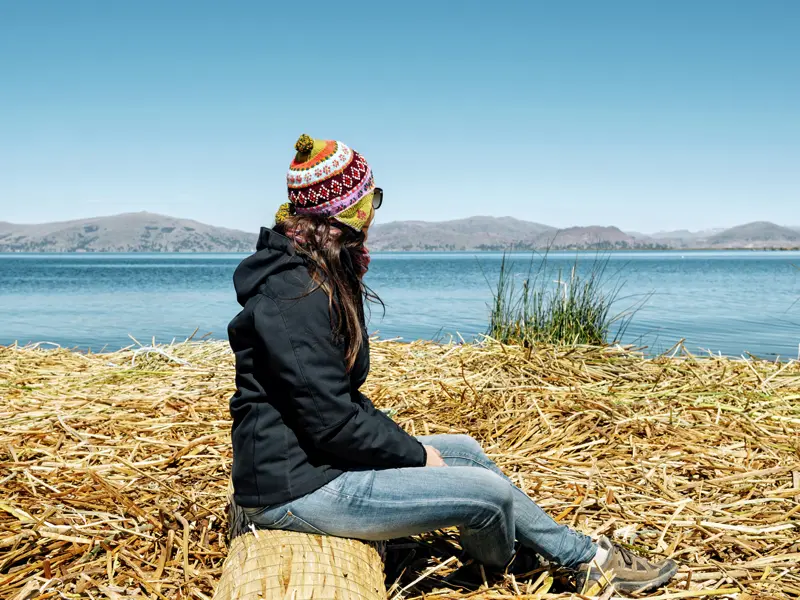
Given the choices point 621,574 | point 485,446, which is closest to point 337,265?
point 621,574

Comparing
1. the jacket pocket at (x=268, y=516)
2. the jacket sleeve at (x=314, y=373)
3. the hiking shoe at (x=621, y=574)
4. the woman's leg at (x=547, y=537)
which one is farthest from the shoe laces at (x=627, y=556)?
the jacket pocket at (x=268, y=516)

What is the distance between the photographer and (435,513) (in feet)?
8.11

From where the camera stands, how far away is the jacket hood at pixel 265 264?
2.39 m

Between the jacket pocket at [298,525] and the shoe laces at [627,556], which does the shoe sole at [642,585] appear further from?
the jacket pocket at [298,525]

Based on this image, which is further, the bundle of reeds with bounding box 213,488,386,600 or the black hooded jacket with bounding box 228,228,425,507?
the black hooded jacket with bounding box 228,228,425,507

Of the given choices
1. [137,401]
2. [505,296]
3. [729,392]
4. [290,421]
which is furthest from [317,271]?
[505,296]

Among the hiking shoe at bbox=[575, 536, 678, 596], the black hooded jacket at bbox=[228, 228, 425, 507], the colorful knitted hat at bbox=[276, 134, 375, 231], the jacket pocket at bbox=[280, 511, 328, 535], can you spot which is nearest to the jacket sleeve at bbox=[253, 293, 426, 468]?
the black hooded jacket at bbox=[228, 228, 425, 507]

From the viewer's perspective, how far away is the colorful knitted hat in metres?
2.56

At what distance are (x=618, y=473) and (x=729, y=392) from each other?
1.69 metres

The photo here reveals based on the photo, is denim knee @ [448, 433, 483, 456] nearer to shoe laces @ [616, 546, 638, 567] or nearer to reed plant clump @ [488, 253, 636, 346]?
shoe laces @ [616, 546, 638, 567]

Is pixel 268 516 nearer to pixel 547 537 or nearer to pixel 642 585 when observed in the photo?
pixel 547 537

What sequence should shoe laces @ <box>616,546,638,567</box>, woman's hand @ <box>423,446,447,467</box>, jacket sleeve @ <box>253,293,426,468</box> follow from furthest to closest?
shoe laces @ <box>616,546,638,567</box> < woman's hand @ <box>423,446,447,467</box> < jacket sleeve @ <box>253,293,426,468</box>

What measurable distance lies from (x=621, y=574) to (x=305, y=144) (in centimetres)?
196

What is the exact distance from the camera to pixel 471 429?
4363 millimetres
